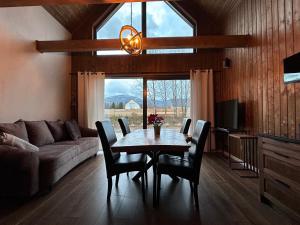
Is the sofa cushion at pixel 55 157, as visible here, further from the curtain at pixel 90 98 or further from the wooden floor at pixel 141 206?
the curtain at pixel 90 98

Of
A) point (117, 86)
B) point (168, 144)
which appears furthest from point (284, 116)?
point (117, 86)

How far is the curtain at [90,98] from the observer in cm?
579

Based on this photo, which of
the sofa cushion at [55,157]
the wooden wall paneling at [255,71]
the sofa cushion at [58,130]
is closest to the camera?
the sofa cushion at [55,157]

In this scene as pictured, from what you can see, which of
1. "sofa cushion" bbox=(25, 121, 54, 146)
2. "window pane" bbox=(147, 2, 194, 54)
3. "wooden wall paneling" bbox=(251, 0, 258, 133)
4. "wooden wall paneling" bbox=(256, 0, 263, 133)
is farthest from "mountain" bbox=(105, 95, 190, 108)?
"wooden wall paneling" bbox=(256, 0, 263, 133)

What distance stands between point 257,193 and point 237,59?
294cm

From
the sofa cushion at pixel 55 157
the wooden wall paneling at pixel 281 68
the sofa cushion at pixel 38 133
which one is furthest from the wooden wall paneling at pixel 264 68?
the sofa cushion at pixel 38 133

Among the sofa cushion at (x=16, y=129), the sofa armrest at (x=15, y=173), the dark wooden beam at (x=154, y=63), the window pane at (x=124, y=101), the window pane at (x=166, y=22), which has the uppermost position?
the window pane at (x=166, y=22)

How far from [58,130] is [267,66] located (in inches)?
164

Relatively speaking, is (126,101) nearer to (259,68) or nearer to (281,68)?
(259,68)

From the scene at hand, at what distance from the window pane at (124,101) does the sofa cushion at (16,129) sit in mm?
2750

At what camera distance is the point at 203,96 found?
222 inches

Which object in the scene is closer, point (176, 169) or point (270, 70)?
point (176, 169)

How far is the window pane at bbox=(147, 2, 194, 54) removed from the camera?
589 centimetres

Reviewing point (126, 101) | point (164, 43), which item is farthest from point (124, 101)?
point (164, 43)
